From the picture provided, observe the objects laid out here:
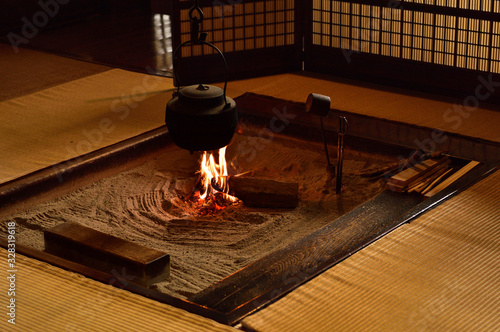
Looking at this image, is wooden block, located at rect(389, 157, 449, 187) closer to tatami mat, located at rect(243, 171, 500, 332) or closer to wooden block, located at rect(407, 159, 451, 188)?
wooden block, located at rect(407, 159, 451, 188)

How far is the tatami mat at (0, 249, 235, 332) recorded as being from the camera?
2.75 meters

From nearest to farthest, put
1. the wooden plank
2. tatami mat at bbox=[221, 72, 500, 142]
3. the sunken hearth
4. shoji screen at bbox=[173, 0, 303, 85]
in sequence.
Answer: the sunken hearth → the wooden plank → tatami mat at bbox=[221, 72, 500, 142] → shoji screen at bbox=[173, 0, 303, 85]

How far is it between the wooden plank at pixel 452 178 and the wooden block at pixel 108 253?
4.71 feet

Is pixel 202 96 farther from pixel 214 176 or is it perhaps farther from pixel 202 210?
pixel 214 176

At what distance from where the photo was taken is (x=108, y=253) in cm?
340

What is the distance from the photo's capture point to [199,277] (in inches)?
135

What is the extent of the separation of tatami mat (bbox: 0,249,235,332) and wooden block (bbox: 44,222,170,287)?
0.27 m

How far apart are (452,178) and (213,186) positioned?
1295 mm

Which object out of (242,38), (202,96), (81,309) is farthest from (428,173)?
(242,38)

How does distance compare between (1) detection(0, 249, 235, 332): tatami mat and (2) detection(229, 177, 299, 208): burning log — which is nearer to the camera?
(1) detection(0, 249, 235, 332): tatami mat

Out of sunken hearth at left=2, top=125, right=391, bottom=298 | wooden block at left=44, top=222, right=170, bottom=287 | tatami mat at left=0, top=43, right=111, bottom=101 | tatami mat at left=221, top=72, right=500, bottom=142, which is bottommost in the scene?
sunken hearth at left=2, top=125, right=391, bottom=298

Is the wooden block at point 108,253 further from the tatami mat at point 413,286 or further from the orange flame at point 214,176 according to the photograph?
the orange flame at point 214,176

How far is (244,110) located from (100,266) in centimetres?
200

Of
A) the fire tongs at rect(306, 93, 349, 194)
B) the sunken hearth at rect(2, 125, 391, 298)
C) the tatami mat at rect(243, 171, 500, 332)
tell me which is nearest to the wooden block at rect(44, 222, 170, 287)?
the sunken hearth at rect(2, 125, 391, 298)
